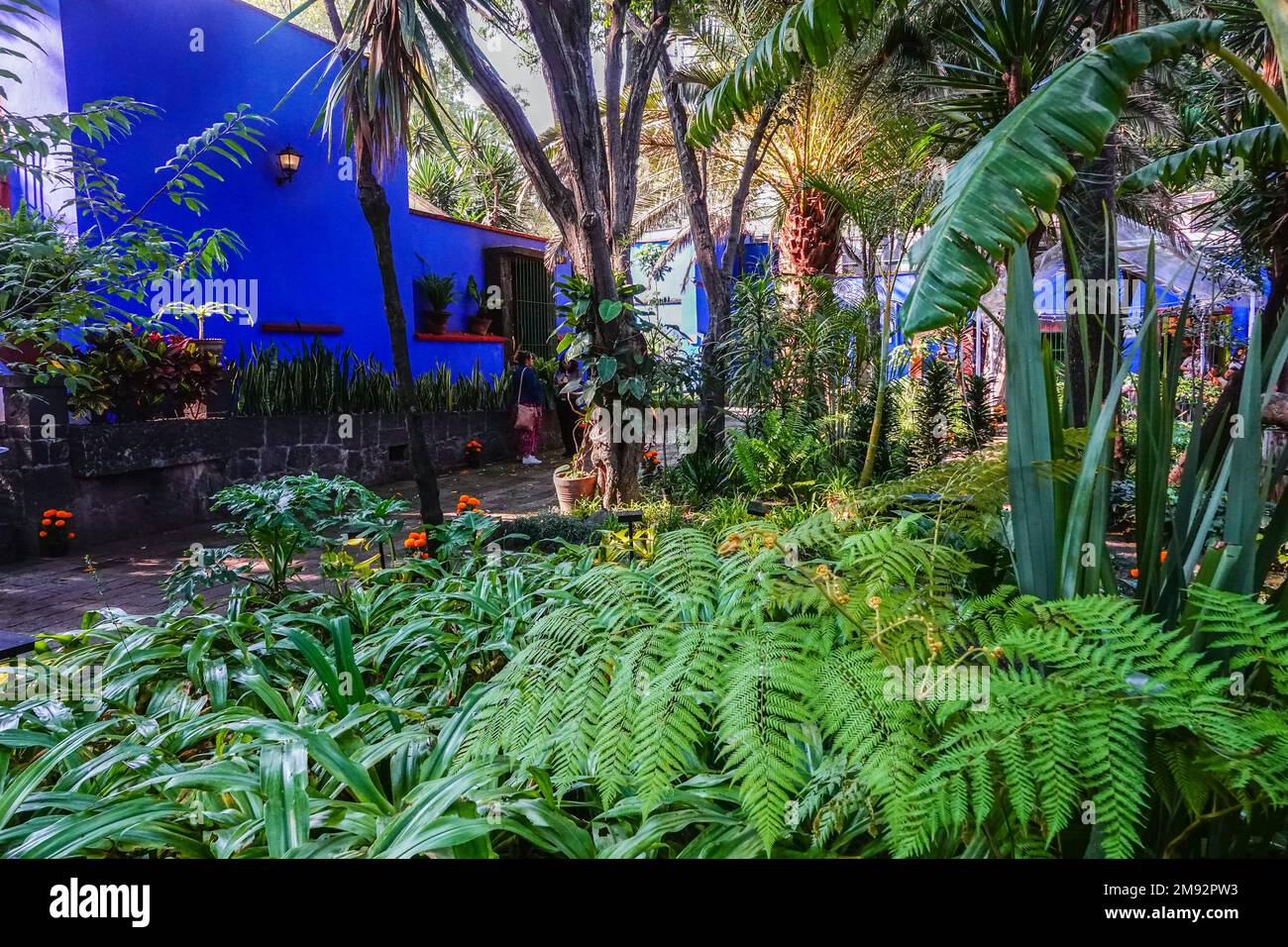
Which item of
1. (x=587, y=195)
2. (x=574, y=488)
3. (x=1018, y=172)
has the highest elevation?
(x=587, y=195)

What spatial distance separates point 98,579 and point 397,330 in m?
2.37

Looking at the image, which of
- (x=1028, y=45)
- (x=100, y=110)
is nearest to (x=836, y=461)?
(x=1028, y=45)

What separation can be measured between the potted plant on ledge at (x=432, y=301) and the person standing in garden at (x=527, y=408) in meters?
1.33

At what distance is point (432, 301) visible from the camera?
11773 mm

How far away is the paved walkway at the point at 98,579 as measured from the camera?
455 cm

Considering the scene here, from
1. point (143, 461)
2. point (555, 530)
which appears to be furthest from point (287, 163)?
point (555, 530)

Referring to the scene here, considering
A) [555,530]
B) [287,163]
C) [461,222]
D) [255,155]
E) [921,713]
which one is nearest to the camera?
[921,713]

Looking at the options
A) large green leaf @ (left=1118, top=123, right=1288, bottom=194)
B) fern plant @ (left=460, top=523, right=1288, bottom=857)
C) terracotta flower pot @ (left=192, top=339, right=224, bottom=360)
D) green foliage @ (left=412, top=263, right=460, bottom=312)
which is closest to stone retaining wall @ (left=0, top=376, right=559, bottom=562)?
terracotta flower pot @ (left=192, top=339, right=224, bottom=360)

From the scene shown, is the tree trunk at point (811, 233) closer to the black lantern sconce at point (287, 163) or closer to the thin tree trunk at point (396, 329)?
the black lantern sconce at point (287, 163)

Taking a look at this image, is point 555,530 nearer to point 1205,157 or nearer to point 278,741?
point 278,741

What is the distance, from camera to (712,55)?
11.4 m

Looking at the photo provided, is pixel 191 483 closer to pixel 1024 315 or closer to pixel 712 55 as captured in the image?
pixel 1024 315

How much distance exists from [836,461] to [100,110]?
17.5 feet

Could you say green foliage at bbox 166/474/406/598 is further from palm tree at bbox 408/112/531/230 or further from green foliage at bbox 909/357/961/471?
palm tree at bbox 408/112/531/230
